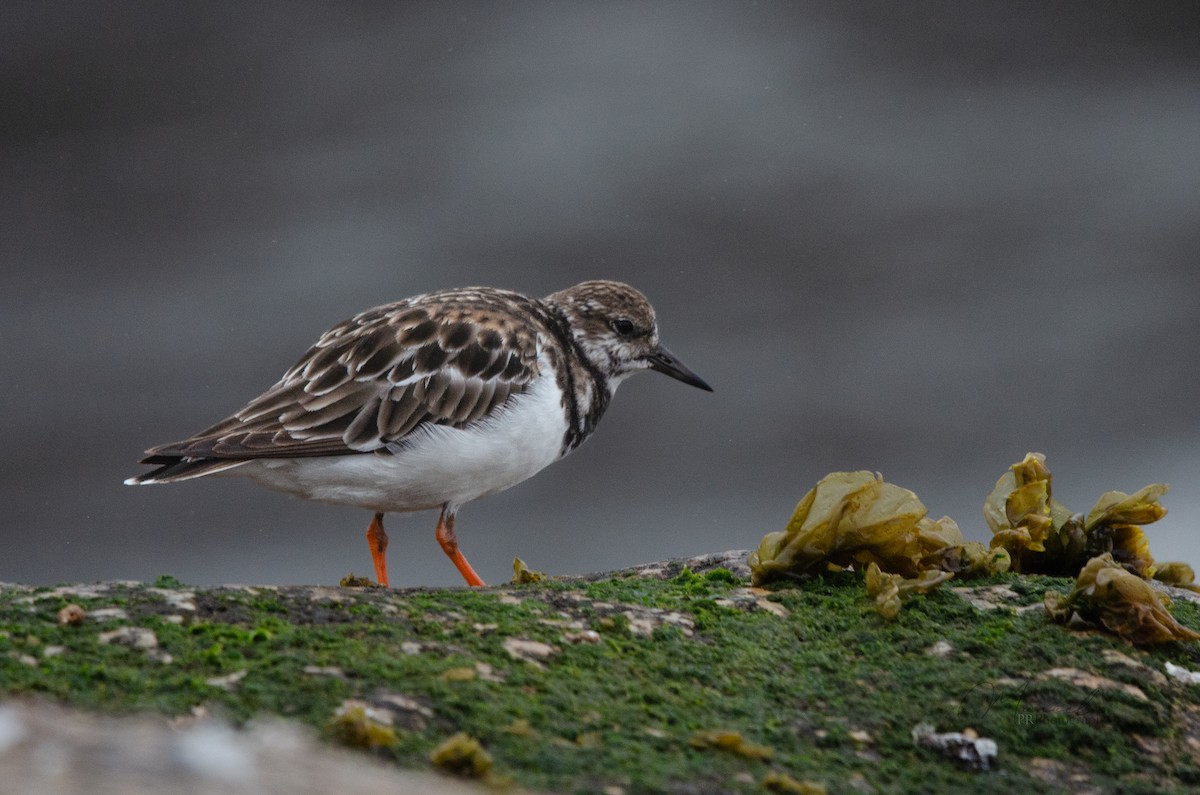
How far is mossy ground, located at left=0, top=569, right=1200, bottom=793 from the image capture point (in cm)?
198

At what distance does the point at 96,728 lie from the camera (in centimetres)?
179

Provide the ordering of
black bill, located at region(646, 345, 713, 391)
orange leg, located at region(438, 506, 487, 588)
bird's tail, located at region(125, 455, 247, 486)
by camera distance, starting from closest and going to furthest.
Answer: bird's tail, located at region(125, 455, 247, 486) < orange leg, located at region(438, 506, 487, 588) < black bill, located at region(646, 345, 713, 391)

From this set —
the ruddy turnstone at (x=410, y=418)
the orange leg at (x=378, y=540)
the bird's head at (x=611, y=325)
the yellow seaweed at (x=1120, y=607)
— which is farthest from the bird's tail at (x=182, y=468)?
the yellow seaweed at (x=1120, y=607)

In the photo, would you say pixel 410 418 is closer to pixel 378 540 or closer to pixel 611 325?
pixel 378 540

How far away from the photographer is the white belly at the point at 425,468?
4430mm

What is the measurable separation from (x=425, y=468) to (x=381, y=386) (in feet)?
1.33

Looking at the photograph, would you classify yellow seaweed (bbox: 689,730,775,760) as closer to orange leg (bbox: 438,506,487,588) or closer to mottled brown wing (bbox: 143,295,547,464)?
mottled brown wing (bbox: 143,295,547,464)

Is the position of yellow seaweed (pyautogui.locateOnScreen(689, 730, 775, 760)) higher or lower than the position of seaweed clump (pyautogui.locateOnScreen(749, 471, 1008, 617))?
lower

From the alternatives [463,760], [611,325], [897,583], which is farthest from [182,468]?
[463,760]

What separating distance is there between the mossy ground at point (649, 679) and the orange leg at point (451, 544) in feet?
6.04

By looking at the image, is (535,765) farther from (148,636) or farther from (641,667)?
(148,636)

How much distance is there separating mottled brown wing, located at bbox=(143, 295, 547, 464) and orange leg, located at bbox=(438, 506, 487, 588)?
20.5 inches

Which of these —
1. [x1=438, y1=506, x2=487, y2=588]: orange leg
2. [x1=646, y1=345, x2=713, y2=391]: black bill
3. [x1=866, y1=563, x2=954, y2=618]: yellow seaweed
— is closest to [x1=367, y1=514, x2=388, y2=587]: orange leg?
[x1=438, y1=506, x2=487, y2=588]: orange leg

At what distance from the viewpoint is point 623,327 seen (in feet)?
18.2
